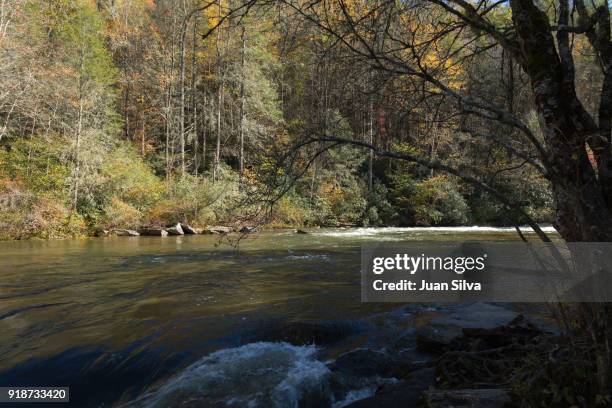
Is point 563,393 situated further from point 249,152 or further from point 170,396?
point 170,396

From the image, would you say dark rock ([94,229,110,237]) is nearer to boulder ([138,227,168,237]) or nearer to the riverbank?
boulder ([138,227,168,237])

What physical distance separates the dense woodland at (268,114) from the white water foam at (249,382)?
65.0 inches

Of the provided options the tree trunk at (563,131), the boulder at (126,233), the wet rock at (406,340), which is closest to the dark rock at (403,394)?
the wet rock at (406,340)

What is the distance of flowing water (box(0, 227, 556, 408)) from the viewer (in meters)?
4.28

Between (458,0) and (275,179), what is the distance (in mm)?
1802

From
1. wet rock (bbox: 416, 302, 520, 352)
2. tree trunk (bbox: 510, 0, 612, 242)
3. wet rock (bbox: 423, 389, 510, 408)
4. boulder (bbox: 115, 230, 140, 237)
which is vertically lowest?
wet rock (bbox: 416, 302, 520, 352)

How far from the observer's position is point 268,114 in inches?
1159

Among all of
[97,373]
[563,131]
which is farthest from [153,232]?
[563,131]

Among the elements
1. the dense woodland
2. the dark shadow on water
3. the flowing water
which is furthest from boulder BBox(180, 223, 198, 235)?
the dark shadow on water

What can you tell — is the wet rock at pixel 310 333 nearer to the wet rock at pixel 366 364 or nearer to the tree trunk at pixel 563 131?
the wet rock at pixel 366 364

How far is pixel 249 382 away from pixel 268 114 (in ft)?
86.7

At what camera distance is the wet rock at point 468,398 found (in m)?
2.79

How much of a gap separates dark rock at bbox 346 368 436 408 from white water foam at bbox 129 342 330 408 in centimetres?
72

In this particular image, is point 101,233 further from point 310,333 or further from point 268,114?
point 310,333
